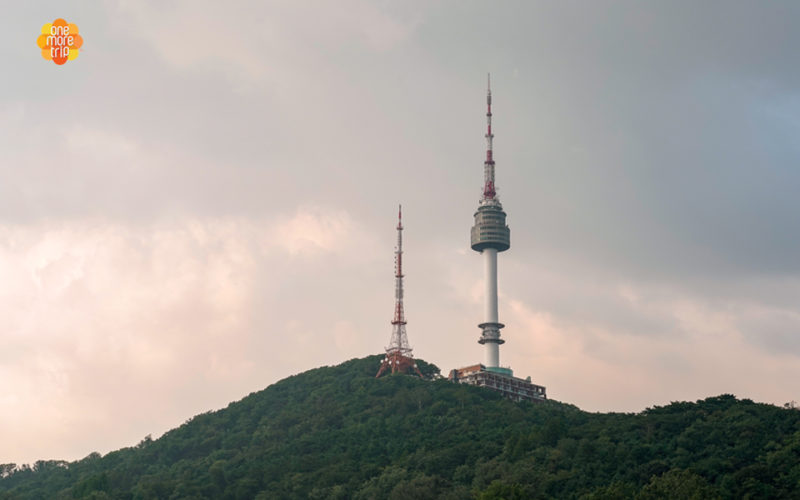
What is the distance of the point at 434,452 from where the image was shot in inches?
5192

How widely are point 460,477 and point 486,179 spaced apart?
89200 millimetres

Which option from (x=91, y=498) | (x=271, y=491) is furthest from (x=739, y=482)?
(x=91, y=498)

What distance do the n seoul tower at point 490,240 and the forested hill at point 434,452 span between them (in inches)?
519

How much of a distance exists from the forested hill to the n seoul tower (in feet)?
43.2

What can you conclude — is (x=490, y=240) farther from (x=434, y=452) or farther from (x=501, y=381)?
(x=434, y=452)

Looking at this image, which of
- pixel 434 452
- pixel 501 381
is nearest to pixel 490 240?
pixel 501 381

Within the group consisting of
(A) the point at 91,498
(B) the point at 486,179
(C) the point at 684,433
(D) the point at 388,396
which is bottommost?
(A) the point at 91,498

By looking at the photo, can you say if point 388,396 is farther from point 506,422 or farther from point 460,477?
point 460,477

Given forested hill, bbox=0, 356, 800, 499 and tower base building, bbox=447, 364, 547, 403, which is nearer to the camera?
forested hill, bbox=0, 356, 800, 499

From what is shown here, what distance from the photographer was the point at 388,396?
174375mm

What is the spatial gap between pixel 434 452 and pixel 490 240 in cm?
6779

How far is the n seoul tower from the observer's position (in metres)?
189

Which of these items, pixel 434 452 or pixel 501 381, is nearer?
pixel 434 452

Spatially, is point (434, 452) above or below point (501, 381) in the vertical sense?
below
